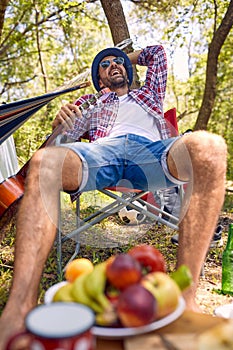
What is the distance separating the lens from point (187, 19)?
5.95 meters

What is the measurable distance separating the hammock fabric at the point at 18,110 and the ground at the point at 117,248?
0.57 meters

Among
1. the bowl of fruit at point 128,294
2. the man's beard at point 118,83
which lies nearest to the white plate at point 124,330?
the bowl of fruit at point 128,294

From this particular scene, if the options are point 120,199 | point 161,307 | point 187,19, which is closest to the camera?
point 161,307

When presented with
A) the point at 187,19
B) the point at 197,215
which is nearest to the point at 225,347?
the point at 197,215

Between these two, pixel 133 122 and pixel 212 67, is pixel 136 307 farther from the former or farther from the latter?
pixel 212 67

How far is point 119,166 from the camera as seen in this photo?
6.79 feet

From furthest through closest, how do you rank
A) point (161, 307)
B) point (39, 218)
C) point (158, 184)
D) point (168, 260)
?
1. point (168, 260)
2. point (158, 184)
3. point (39, 218)
4. point (161, 307)

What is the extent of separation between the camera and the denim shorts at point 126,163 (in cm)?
191

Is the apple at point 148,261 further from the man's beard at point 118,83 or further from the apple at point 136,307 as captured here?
the man's beard at point 118,83

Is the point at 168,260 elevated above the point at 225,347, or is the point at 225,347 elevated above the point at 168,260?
the point at 225,347

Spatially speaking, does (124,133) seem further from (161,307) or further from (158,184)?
(161,307)

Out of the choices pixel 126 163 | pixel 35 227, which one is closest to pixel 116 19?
pixel 126 163

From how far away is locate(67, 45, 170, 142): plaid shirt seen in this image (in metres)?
2.47

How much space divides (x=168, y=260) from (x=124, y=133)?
82cm
